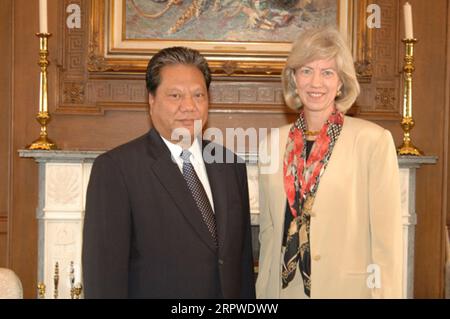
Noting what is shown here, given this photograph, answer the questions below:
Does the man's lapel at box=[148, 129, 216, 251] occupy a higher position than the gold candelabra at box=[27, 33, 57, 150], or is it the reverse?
the gold candelabra at box=[27, 33, 57, 150]

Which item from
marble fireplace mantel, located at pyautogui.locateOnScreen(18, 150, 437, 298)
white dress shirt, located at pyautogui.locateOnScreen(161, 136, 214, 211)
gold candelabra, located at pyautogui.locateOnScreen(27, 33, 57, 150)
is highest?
gold candelabra, located at pyautogui.locateOnScreen(27, 33, 57, 150)

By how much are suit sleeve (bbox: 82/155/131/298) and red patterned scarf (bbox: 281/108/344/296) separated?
0.67m

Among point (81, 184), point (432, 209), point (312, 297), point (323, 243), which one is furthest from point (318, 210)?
point (432, 209)

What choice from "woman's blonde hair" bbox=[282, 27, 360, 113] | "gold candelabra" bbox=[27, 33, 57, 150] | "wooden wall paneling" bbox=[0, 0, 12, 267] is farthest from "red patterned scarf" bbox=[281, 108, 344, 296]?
"wooden wall paneling" bbox=[0, 0, 12, 267]

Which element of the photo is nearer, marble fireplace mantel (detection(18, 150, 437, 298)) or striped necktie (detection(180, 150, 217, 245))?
striped necktie (detection(180, 150, 217, 245))

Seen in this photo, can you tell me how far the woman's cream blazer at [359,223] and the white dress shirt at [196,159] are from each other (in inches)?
16.1

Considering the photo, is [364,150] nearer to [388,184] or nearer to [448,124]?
[388,184]

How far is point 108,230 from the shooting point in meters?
2.39

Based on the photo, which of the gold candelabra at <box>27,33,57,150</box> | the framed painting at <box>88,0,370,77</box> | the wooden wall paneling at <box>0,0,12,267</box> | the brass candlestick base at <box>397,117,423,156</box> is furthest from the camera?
the wooden wall paneling at <box>0,0,12,267</box>

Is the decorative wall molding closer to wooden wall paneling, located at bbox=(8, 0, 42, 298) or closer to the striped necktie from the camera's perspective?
wooden wall paneling, located at bbox=(8, 0, 42, 298)

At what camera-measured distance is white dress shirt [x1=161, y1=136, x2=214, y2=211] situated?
259cm

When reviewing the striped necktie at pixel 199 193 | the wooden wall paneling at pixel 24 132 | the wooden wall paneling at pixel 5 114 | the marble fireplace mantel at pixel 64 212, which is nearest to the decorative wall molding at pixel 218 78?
the wooden wall paneling at pixel 24 132

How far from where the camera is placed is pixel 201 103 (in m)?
2.63

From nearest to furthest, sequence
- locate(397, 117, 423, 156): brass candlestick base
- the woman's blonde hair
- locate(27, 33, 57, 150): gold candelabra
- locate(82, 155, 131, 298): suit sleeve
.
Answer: locate(82, 155, 131, 298): suit sleeve < the woman's blonde hair < locate(27, 33, 57, 150): gold candelabra < locate(397, 117, 423, 156): brass candlestick base
